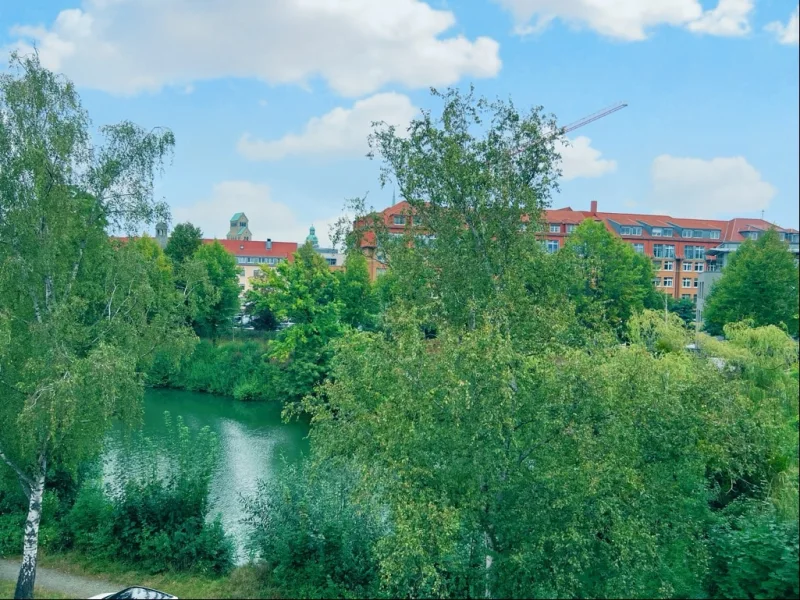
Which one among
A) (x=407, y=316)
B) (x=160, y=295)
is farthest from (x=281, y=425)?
(x=407, y=316)

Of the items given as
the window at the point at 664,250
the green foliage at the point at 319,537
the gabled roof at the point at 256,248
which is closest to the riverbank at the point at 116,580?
the green foliage at the point at 319,537

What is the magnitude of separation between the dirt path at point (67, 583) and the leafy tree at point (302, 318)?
68.7 feet

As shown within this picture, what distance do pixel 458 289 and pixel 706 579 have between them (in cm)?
717

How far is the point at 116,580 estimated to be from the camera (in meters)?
14.4

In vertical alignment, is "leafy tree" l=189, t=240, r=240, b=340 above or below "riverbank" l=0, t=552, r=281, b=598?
above

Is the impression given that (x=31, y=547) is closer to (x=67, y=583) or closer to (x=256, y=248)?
(x=67, y=583)

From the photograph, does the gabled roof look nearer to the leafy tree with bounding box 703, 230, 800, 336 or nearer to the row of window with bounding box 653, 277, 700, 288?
the row of window with bounding box 653, 277, 700, 288

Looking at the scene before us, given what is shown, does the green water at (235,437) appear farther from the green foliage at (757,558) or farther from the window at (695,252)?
the window at (695,252)

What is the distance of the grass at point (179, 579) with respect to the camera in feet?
43.8

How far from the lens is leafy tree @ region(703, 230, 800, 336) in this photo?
33.3 meters

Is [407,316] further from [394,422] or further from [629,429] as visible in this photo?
[629,429]

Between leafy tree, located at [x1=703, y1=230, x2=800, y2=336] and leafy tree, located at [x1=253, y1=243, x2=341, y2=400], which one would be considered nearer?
leafy tree, located at [x1=703, y1=230, x2=800, y2=336]

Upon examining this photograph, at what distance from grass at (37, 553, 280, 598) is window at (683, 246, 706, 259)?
2371 inches

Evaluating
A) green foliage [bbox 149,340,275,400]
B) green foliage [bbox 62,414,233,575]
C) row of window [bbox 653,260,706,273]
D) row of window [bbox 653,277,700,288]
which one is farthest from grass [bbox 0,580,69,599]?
row of window [bbox 653,260,706,273]
